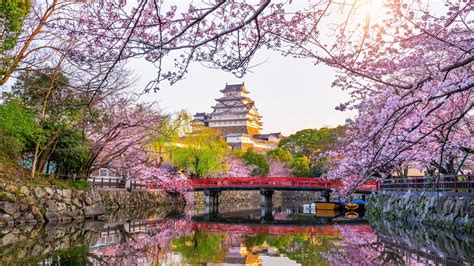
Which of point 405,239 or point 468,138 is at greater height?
point 468,138

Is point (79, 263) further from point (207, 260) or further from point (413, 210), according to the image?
point (413, 210)

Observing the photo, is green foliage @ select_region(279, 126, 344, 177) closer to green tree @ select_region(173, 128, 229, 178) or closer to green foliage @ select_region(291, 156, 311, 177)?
green foliage @ select_region(291, 156, 311, 177)

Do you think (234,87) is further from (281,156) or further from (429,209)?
(429,209)

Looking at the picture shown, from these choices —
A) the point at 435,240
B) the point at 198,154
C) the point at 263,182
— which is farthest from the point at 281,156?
the point at 435,240

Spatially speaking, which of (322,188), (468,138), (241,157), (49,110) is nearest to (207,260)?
(468,138)

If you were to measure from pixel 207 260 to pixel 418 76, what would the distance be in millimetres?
5034

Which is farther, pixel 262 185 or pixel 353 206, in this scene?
pixel 262 185

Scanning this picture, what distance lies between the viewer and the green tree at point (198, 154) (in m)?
36.7

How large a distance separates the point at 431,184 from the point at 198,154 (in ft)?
91.1

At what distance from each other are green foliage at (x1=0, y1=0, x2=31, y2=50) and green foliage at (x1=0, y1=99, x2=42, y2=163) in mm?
2236

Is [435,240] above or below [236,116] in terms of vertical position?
below

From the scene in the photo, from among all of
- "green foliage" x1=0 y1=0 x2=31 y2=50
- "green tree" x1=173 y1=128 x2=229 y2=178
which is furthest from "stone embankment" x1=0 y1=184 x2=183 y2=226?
"green tree" x1=173 y1=128 x2=229 y2=178

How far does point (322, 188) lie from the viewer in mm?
30953

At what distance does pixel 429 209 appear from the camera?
15.8 metres
